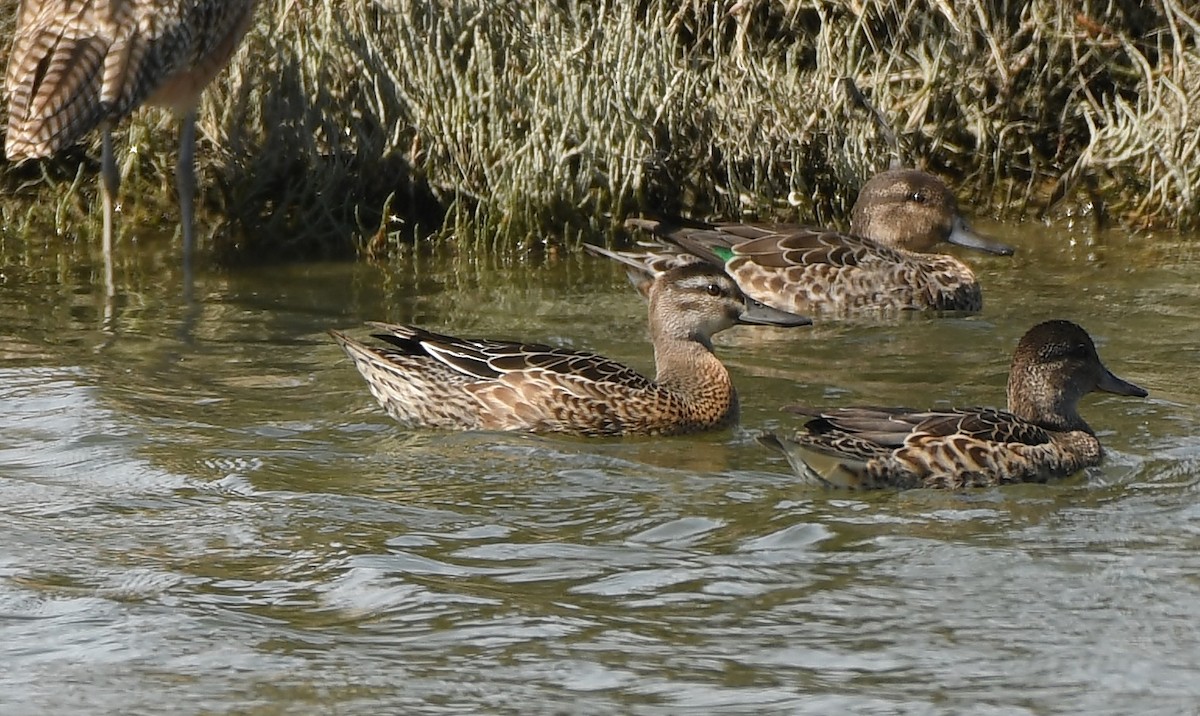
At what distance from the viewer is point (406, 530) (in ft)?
21.2

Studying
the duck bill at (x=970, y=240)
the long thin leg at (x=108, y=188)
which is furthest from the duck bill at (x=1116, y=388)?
the long thin leg at (x=108, y=188)

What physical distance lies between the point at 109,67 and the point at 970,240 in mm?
4633

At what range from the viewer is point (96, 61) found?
1011 centimetres

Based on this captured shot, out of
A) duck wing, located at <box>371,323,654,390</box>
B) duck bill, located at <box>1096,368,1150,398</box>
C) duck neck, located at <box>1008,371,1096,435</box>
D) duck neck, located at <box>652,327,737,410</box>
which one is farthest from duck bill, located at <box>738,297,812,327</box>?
duck bill, located at <box>1096,368,1150,398</box>

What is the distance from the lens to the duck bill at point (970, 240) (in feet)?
35.0

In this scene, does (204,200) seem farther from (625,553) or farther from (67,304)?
(625,553)

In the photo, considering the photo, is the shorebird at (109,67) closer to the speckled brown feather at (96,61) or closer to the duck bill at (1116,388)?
the speckled brown feather at (96,61)

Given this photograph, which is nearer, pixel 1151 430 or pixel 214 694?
pixel 214 694

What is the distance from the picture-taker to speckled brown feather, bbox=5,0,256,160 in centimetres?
987

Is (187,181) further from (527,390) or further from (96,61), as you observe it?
(527,390)

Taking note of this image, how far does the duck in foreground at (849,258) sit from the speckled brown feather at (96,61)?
252 centimetres

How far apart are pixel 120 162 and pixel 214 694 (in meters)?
7.11

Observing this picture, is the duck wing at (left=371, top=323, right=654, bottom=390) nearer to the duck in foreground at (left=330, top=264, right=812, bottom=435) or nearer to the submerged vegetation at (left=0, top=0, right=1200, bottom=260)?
the duck in foreground at (left=330, top=264, right=812, bottom=435)

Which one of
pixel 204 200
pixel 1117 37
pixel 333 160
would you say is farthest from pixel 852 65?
pixel 204 200
